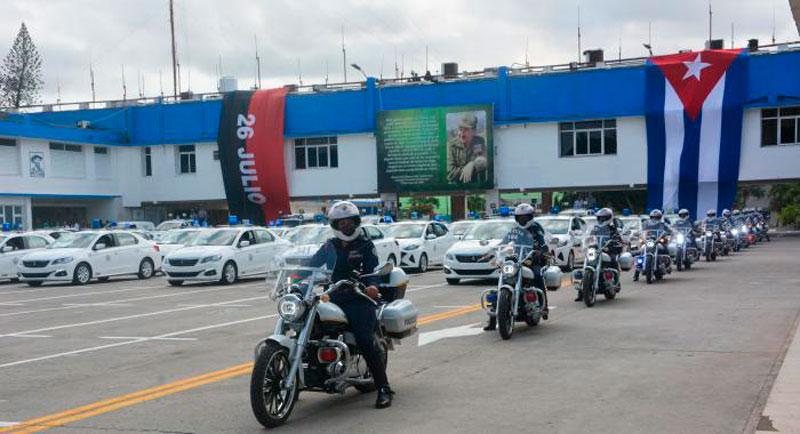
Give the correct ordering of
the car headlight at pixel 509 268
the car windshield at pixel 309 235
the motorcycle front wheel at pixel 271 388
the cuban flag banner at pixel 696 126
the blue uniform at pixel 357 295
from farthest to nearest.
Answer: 1. the cuban flag banner at pixel 696 126
2. the car windshield at pixel 309 235
3. the car headlight at pixel 509 268
4. the blue uniform at pixel 357 295
5. the motorcycle front wheel at pixel 271 388

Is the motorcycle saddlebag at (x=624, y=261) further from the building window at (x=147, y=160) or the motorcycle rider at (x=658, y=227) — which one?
the building window at (x=147, y=160)

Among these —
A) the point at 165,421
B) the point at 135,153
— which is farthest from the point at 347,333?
the point at 135,153

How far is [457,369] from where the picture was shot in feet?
31.0

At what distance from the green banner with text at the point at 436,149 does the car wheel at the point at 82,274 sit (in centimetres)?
2715

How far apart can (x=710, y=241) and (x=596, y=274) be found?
46.7ft

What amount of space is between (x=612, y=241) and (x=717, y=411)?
912cm

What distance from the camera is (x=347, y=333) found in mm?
7691

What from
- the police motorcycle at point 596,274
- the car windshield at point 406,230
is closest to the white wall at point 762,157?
the car windshield at point 406,230

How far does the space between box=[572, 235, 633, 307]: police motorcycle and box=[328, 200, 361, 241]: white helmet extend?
843cm

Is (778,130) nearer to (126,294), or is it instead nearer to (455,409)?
(126,294)

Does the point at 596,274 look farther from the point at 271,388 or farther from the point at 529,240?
the point at 271,388

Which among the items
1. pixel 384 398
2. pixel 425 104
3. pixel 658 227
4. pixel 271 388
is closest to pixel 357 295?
pixel 384 398

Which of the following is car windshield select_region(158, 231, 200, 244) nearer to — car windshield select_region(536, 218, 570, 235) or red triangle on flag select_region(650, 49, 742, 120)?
car windshield select_region(536, 218, 570, 235)

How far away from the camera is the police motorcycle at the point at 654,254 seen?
20125 mm
